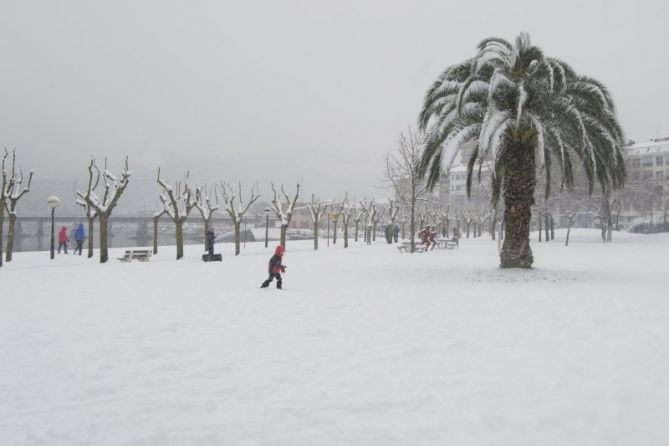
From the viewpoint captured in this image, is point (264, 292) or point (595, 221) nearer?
point (264, 292)

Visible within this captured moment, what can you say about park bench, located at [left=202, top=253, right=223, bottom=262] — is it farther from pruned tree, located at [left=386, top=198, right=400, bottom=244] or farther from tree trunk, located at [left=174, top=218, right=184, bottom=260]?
pruned tree, located at [left=386, top=198, right=400, bottom=244]

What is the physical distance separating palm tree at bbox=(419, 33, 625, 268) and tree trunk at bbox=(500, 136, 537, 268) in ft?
0.11

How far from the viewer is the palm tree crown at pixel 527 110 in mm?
15500

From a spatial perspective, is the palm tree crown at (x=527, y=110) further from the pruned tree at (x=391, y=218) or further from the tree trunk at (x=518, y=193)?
the pruned tree at (x=391, y=218)

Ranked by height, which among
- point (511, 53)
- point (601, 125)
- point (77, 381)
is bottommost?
point (77, 381)

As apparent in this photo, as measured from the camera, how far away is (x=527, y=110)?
626 inches

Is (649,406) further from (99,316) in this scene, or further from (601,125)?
(601,125)

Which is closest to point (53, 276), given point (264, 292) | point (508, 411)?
point (264, 292)

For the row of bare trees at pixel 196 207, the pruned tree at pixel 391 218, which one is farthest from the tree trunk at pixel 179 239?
the pruned tree at pixel 391 218

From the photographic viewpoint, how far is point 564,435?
156 inches

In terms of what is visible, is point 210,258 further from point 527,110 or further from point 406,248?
point 527,110

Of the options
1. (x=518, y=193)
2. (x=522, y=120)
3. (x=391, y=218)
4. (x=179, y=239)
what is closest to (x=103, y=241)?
(x=179, y=239)

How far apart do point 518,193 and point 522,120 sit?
8.44 ft

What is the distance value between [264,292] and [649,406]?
9.22m
